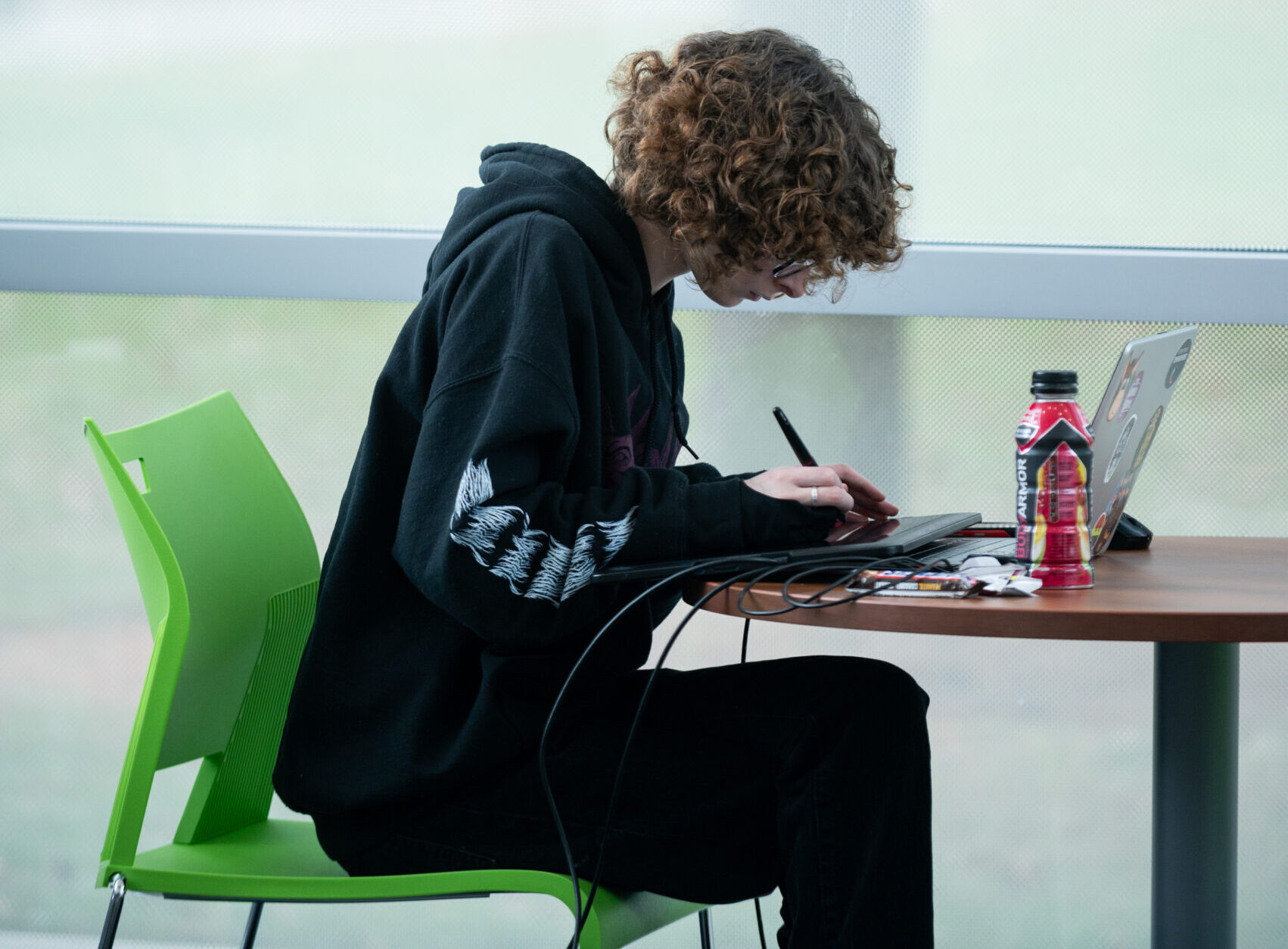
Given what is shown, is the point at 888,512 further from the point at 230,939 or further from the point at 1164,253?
the point at 230,939

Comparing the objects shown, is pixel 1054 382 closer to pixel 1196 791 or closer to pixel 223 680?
pixel 1196 791

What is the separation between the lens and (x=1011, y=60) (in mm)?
1661

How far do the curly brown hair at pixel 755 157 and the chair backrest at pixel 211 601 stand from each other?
1.72ft

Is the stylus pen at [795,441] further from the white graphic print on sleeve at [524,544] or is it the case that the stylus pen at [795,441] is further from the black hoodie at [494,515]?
the white graphic print on sleeve at [524,544]

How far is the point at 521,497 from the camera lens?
3.06ft

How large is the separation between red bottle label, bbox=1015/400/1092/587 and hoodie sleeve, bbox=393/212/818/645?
188 mm

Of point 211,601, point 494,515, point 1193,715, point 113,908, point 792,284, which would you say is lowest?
point 113,908

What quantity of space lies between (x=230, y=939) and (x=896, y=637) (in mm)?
1208

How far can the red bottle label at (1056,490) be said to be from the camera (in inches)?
35.5

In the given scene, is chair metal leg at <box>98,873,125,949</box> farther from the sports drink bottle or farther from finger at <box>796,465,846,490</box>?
the sports drink bottle

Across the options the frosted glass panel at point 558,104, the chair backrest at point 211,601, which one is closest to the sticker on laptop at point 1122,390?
the frosted glass panel at point 558,104

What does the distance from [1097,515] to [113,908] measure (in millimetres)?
985

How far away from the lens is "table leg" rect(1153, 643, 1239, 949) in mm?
1167

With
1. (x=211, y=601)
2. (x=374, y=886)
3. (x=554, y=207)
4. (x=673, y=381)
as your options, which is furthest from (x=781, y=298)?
(x=374, y=886)
